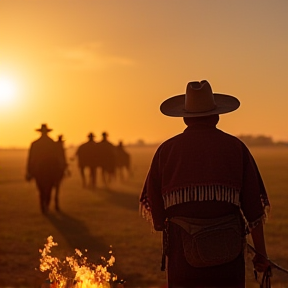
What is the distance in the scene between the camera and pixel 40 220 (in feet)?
44.0

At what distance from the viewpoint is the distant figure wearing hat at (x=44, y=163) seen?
45.8ft

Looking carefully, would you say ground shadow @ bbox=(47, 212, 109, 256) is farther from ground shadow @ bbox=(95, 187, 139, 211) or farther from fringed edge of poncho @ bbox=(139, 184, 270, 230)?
fringed edge of poncho @ bbox=(139, 184, 270, 230)

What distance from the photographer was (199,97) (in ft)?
13.3

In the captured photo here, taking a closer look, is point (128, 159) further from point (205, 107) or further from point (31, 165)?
point (205, 107)

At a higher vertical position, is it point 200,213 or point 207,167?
point 207,167

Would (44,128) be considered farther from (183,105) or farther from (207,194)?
(207,194)

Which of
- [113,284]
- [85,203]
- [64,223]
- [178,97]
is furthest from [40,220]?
[178,97]

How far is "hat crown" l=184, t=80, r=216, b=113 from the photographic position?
3988mm

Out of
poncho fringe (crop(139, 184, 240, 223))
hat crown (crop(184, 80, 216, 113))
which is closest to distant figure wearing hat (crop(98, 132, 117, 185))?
hat crown (crop(184, 80, 216, 113))

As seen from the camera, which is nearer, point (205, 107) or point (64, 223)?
point (205, 107)

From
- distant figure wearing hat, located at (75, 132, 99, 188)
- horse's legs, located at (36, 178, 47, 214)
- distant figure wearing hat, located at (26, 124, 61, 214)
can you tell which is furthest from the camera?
distant figure wearing hat, located at (75, 132, 99, 188)

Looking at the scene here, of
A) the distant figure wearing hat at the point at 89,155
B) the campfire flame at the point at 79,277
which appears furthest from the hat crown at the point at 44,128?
the distant figure wearing hat at the point at 89,155

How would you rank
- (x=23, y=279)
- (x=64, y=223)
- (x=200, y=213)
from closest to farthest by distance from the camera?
(x=200, y=213)
(x=23, y=279)
(x=64, y=223)

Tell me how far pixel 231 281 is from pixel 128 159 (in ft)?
96.4
